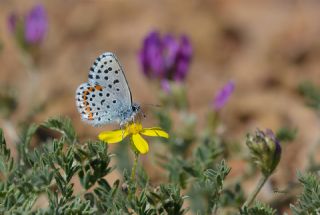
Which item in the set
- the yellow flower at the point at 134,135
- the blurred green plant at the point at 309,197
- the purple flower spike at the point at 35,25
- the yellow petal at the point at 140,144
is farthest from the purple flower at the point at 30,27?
the blurred green plant at the point at 309,197

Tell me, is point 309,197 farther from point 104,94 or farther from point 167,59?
point 167,59

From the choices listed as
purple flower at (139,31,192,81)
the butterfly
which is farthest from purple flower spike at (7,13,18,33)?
the butterfly

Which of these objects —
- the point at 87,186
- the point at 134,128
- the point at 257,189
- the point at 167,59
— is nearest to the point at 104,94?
the point at 134,128

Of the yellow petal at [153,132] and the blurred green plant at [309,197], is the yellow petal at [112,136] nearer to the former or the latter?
the yellow petal at [153,132]

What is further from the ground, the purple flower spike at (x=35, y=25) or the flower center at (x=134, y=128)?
the flower center at (x=134, y=128)

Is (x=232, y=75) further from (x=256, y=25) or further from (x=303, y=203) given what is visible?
(x=303, y=203)

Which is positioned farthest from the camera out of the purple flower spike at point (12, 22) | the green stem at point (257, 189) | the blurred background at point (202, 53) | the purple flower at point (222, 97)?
the blurred background at point (202, 53)

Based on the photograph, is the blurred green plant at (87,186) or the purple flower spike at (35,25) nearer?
the blurred green plant at (87,186)
